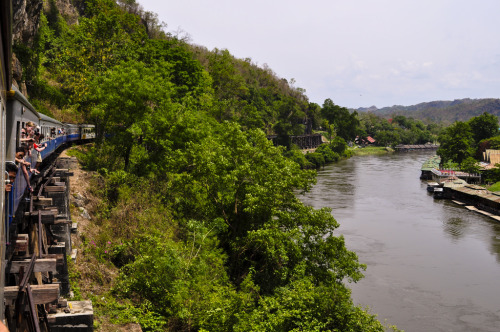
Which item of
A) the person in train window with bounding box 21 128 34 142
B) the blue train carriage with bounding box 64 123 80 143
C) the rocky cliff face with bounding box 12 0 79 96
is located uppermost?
the rocky cliff face with bounding box 12 0 79 96

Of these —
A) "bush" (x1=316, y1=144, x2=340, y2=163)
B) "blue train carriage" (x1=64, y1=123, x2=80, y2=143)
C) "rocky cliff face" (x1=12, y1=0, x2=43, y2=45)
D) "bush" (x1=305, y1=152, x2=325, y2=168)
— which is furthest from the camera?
"bush" (x1=316, y1=144, x2=340, y2=163)

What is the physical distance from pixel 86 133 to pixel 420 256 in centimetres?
3134

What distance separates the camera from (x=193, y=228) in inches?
884

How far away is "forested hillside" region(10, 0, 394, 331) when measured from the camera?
17.1 metres

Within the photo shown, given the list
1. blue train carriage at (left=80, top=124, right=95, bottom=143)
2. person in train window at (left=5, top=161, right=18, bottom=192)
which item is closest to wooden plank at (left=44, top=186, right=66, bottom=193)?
person in train window at (left=5, top=161, right=18, bottom=192)

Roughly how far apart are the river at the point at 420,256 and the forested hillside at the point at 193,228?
3.88 metres

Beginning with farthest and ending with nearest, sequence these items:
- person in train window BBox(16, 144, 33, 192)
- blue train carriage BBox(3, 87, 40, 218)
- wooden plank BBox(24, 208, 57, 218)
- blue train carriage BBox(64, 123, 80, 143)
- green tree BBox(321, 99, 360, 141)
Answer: green tree BBox(321, 99, 360, 141) → blue train carriage BBox(64, 123, 80, 143) → wooden plank BBox(24, 208, 57, 218) → person in train window BBox(16, 144, 33, 192) → blue train carriage BBox(3, 87, 40, 218)

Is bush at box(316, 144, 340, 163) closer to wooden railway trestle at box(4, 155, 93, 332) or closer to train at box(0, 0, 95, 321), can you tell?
train at box(0, 0, 95, 321)

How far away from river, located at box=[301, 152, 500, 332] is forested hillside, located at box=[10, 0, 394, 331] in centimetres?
388

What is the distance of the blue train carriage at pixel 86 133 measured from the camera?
132 feet

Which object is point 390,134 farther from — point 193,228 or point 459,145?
point 193,228

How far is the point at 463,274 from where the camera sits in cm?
3253

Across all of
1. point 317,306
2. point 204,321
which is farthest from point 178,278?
point 317,306

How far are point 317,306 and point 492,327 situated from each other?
12.7 meters
